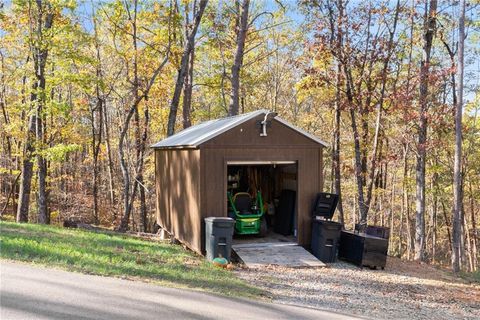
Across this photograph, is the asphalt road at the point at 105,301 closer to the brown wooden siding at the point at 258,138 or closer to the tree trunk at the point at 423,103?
the brown wooden siding at the point at 258,138

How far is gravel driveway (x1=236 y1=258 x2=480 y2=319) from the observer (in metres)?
7.04

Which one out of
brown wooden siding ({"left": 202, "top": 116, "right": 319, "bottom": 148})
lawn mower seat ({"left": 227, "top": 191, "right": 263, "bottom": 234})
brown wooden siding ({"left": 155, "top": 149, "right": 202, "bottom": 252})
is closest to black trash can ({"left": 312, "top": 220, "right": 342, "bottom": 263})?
lawn mower seat ({"left": 227, "top": 191, "right": 263, "bottom": 234})

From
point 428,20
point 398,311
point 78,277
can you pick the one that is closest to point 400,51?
point 428,20

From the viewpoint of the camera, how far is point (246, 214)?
11.2m

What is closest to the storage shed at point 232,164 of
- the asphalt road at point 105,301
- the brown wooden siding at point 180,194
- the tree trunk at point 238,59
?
the brown wooden siding at point 180,194

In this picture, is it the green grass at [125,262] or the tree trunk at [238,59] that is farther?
the tree trunk at [238,59]

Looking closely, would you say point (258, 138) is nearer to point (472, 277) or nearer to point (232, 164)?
point (232, 164)

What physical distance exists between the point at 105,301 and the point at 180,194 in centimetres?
658

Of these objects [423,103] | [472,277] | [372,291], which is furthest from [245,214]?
[423,103]

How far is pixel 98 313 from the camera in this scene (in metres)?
4.53

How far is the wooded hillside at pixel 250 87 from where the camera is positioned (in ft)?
49.3

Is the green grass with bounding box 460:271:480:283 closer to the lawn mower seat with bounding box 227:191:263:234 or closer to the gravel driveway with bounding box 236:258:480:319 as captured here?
the gravel driveway with bounding box 236:258:480:319

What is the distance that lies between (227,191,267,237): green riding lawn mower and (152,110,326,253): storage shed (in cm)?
86

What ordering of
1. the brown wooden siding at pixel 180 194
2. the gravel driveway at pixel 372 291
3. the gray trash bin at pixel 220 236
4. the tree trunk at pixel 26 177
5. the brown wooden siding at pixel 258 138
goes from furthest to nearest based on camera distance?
the tree trunk at pixel 26 177 → the brown wooden siding at pixel 180 194 → the brown wooden siding at pixel 258 138 → the gray trash bin at pixel 220 236 → the gravel driveway at pixel 372 291
